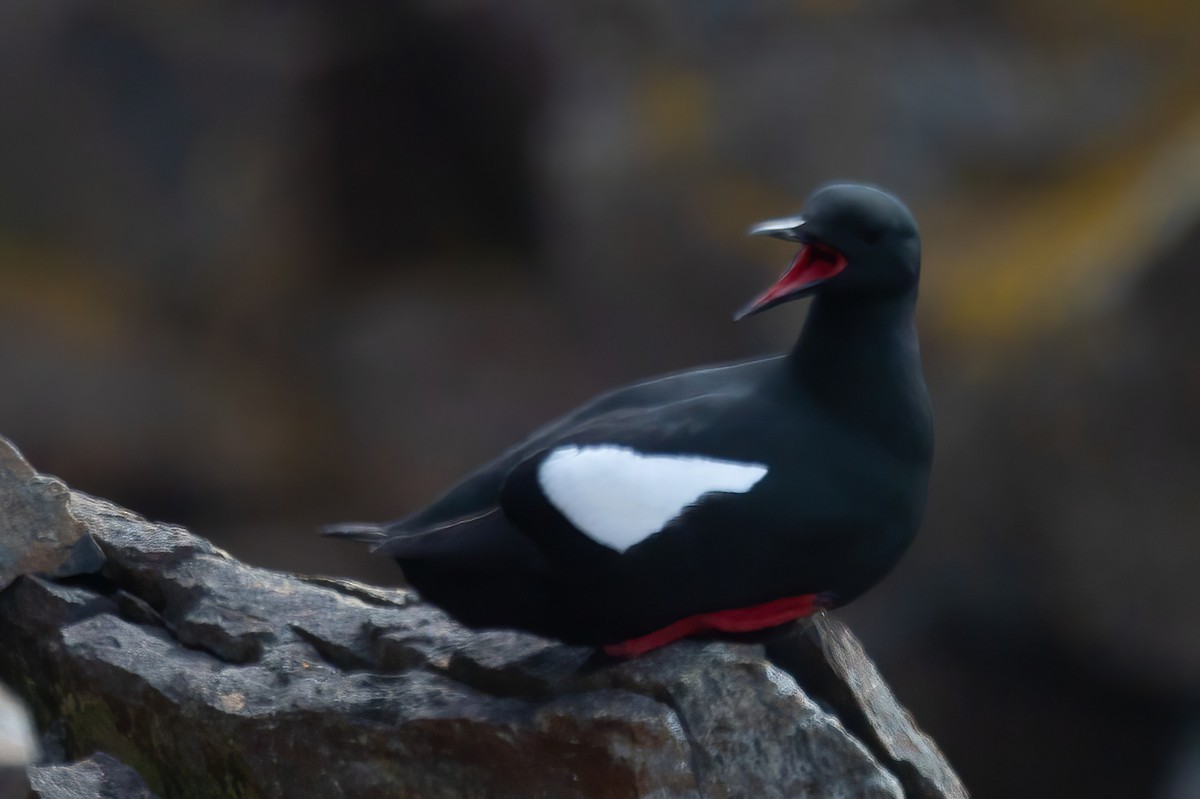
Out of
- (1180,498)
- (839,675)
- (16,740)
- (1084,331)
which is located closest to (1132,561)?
(1180,498)

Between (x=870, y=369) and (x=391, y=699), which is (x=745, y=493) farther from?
(x=391, y=699)

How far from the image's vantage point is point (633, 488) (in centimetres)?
208

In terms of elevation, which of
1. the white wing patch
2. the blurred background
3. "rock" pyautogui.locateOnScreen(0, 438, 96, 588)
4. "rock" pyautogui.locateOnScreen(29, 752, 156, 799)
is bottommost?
"rock" pyautogui.locateOnScreen(29, 752, 156, 799)

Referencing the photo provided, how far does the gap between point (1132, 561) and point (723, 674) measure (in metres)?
3.95

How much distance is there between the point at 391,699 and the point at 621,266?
18.3 feet

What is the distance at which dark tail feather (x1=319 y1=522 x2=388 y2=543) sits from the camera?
2381 mm

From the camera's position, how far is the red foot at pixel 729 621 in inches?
86.9

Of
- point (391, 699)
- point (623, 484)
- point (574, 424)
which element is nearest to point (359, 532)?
point (391, 699)

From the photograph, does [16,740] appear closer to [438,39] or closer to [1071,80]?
[1071,80]

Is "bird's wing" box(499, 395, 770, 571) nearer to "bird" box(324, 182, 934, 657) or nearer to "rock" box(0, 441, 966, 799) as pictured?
"bird" box(324, 182, 934, 657)

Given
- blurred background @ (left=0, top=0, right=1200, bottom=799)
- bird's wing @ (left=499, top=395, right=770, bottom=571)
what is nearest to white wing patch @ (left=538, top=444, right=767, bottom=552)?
bird's wing @ (left=499, top=395, right=770, bottom=571)

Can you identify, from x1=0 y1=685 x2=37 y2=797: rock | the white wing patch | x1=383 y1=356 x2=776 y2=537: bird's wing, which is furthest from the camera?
x1=383 y1=356 x2=776 y2=537: bird's wing

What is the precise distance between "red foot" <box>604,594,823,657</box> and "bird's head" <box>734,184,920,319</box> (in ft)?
1.52

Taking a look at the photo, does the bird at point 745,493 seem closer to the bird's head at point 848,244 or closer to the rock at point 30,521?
the bird's head at point 848,244
